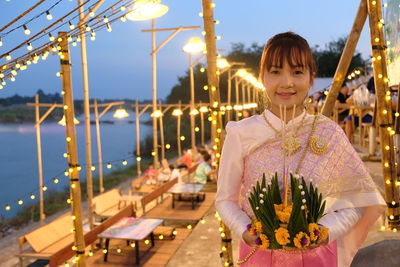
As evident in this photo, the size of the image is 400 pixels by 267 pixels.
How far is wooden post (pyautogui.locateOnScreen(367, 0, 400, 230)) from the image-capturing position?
3695mm

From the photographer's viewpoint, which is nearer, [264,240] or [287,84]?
[264,240]

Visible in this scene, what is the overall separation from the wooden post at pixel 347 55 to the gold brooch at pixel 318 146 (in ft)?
7.42

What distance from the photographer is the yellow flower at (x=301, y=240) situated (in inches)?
58.7

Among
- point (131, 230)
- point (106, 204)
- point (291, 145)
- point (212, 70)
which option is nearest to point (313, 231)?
point (291, 145)

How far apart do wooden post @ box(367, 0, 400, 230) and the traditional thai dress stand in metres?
2.17

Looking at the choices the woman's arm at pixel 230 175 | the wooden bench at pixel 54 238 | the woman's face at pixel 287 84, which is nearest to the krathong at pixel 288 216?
the woman's arm at pixel 230 175

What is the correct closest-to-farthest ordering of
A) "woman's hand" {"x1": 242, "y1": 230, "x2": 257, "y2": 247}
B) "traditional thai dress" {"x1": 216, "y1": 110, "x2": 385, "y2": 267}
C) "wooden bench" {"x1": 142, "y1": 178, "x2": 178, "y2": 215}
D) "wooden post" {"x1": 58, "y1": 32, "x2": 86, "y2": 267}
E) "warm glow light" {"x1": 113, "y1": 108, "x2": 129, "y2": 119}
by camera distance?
1. "woman's hand" {"x1": 242, "y1": 230, "x2": 257, "y2": 247}
2. "traditional thai dress" {"x1": 216, "y1": 110, "x2": 385, "y2": 267}
3. "wooden post" {"x1": 58, "y1": 32, "x2": 86, "y2": 267}
4. "wooden bench" {"x1": 142, "y1": 178, "x2": 178, "y2": 215}
5. "warm glow light" {"x1": 113, "y1": 108, "x2": 129, "y2": 119}

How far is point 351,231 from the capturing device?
6.12ft

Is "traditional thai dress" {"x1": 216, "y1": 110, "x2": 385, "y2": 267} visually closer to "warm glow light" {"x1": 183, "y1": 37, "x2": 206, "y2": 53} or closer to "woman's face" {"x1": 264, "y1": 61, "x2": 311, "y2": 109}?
"woman's face" {"x1": 264, "y1": 61, "x2": 311, "y2": 109}

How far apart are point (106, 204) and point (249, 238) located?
1051 cm

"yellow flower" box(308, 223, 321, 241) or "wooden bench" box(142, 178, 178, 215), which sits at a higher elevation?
"yellow flower" box(308, 223, 321, 241)

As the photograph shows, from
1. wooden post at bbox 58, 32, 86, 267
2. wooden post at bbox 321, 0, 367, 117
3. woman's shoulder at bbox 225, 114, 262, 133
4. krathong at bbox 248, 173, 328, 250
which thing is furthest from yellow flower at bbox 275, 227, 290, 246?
wooden post at bbox 58, 32, 86, 267

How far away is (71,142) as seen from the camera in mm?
5023

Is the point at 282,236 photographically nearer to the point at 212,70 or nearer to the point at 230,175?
the point at 230,175
